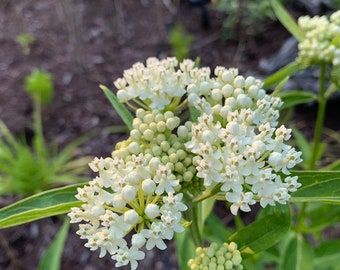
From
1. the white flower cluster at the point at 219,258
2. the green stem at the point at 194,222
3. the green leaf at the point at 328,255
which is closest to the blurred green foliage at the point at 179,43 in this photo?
the green leaf at the point at 328,255

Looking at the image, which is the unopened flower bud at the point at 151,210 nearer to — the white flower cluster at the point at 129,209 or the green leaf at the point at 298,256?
the white flower cluster at the point at 129,209

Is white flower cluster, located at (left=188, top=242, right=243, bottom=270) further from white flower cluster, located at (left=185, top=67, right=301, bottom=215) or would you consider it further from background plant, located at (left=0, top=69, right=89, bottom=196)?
background plant, located at (left=0, top=69, right=89, bottom=196)

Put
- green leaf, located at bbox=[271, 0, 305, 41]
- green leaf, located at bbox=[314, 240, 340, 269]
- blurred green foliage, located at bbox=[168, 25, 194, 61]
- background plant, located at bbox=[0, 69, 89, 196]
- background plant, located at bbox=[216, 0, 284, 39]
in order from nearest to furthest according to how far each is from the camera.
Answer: green leaf, located at bbox=[271, 0, 305, 41] < green leaf, located at bbox=[314, 240, 340, 269] < background plant, located at bbox=[0, 69, 89, 196] < blurred green foliage, located at bbox=[168, 25, 194, 61] < background plant, located at bbox=[216, 0, 284, 39]

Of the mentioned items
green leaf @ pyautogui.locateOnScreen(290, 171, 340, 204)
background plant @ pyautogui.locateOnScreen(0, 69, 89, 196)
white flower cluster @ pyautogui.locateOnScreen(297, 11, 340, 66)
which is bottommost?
green leaf @ pyautogui.locateOnScreen(290, 171, 340, 204)

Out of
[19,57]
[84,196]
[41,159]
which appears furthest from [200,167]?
[19,57]

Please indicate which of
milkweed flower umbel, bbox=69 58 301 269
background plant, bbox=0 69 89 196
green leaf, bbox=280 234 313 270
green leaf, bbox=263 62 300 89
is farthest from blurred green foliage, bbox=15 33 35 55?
milkweed flower umbel, bbox=69 58 301 269

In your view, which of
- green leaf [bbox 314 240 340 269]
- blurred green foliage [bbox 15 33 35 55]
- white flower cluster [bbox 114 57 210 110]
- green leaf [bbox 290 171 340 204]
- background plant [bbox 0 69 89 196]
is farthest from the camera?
blurred green foliage [bbox 15 33 35 55]
